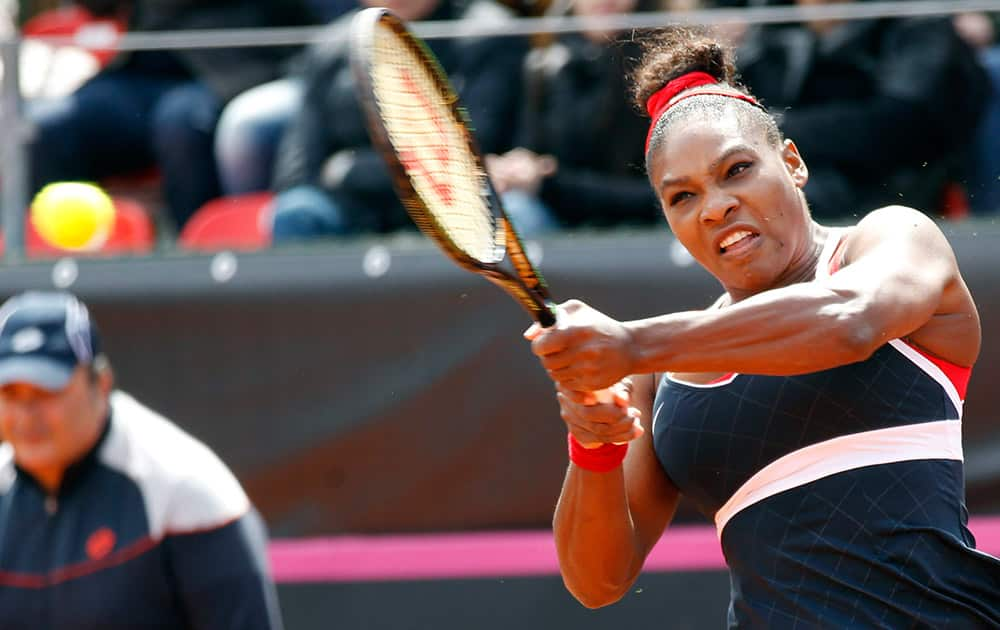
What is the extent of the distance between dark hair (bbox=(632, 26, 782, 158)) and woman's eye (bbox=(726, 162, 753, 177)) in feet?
0.28

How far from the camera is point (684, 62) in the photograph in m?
2.37

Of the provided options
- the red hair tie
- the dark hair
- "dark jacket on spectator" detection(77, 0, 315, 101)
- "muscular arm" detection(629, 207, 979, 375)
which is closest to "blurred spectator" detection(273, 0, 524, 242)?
"dark jacket on spectator" detection(77, 0, 315, 101)

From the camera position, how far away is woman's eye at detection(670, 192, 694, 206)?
88.0 inches

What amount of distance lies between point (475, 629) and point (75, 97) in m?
2.79

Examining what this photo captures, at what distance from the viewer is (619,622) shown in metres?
4.10

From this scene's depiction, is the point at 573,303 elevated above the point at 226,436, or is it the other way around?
the point at 573,303

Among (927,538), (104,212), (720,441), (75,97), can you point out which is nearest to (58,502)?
(720,441)

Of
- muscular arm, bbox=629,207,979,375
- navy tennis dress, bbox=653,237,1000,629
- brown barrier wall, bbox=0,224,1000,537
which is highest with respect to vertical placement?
muscular arm, bbox=629,207,979,375

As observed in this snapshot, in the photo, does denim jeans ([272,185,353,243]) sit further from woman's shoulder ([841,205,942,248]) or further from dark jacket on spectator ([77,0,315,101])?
woman's shoulder ([841,205,942,248])

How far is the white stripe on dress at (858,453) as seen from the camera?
2.12m

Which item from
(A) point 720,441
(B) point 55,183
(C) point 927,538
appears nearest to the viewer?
(C) point 927,538

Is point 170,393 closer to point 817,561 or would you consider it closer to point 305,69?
point 305,69

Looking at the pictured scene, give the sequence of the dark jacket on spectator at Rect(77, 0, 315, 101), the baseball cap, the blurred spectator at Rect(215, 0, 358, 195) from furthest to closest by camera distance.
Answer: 1. the dark jacket on spectator at Rect(77, 0, 315, 101)
2. the blurred spectator at Rect(215, 0, 358, 195)
3. the baseball cap

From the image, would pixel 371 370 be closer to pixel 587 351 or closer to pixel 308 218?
pixel 308 218
